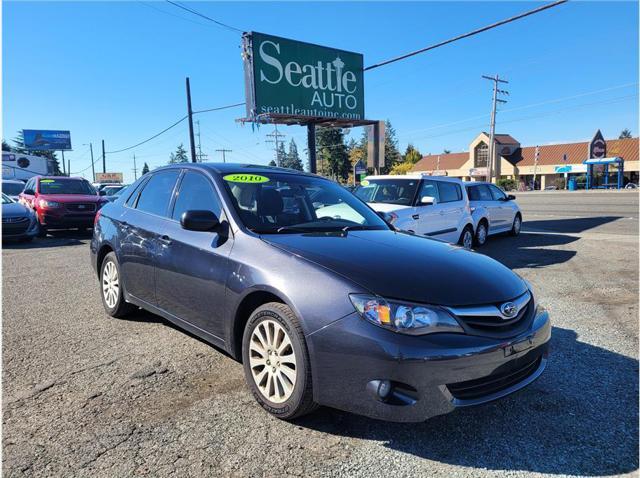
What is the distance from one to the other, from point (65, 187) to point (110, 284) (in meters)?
10.5

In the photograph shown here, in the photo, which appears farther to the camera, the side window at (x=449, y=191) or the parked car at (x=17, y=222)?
the parked car at (x=17, y=222)

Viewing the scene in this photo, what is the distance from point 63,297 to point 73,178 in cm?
983

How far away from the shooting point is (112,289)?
15.8ft

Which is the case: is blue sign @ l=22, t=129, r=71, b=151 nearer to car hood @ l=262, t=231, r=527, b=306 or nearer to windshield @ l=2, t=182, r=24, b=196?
windshield @ l=2, t=182, r=24, b=196

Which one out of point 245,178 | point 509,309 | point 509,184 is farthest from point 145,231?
point 509,184

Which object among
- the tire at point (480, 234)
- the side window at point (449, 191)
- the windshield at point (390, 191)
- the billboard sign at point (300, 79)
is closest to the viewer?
the windshield at point (390, 191)

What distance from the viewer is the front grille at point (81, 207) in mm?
12645

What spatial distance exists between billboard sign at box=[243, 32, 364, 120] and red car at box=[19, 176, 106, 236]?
18.4 ft

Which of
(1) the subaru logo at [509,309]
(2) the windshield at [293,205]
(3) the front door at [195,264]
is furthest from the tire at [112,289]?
(1) the subaru logo at [509,309]

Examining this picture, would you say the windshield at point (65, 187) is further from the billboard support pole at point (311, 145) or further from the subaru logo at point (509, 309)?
the subaru logo at point (509, 309)

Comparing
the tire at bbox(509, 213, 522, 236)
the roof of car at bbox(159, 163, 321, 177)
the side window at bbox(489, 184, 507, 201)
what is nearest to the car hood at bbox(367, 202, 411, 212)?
the roof of car at bbox(159, 163, 321, 177)

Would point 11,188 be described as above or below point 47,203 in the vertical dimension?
above

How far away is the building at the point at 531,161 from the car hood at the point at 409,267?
65225 millimetres

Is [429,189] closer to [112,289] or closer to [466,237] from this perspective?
[466,237]
